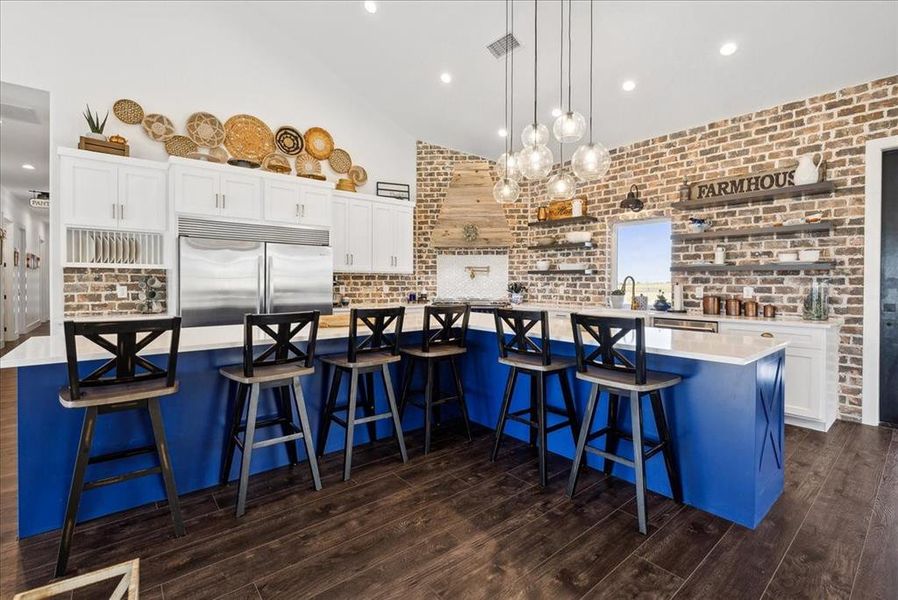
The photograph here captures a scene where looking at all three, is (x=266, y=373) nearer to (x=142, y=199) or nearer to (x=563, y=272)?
(x=142, y=199)

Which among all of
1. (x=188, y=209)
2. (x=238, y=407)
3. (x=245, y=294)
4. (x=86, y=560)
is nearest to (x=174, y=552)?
(x=86, y=560)

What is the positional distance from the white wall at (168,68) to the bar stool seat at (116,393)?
293cm

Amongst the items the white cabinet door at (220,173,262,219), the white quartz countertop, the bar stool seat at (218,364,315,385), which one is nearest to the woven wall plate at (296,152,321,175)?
the white cabinet door at (220,173,262,219)

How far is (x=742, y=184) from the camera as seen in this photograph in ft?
14.6

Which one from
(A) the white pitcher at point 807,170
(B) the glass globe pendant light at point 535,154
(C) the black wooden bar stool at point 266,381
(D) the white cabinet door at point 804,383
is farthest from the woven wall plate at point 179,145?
(D) the white cabinet door at point 804,383

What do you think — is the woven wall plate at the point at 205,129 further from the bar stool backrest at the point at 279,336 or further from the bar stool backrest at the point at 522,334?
the bar stool backrest at the point at 522,334

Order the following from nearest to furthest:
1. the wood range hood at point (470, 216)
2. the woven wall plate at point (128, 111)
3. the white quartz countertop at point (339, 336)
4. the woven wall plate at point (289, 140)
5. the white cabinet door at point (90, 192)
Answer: the white quartz countertop at point (339, 336)
the white cabinet door at point (90, 192)
the woven wall plate at point (128, 111)
the woven wall plate at point (289, 140)
the wood range hood at point (470, 216)

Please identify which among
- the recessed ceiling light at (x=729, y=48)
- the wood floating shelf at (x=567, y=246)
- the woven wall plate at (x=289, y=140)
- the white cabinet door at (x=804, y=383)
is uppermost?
the recessed ceiling light at (x=729, y=48)

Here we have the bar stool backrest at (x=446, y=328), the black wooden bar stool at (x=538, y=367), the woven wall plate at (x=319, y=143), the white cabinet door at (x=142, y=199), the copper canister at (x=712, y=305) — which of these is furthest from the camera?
the woven wall plate at (x=319, y=143)

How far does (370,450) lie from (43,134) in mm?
6046

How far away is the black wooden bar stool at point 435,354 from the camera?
3033mm

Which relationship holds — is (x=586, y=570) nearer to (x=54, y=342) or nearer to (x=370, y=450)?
(x=370, y=450)

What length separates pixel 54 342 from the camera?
2.30m

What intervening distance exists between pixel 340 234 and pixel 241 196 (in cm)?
125
